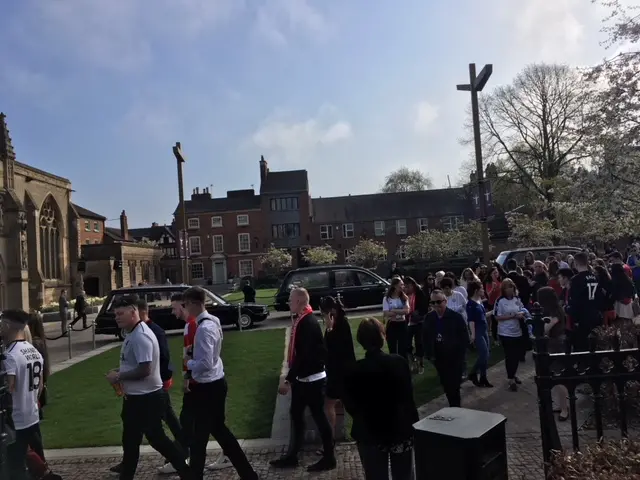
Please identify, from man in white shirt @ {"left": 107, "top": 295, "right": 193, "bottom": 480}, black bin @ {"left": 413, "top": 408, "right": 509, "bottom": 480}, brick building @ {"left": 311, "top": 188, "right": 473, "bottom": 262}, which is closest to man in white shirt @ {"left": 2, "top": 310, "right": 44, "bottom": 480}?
man in white shirt @ {"left": 107, "top": 295, "right": 193, "bottom": 480}

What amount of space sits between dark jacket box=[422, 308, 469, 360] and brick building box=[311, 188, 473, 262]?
54.0 meters

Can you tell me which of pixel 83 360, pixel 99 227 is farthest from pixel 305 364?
pixel 99 227

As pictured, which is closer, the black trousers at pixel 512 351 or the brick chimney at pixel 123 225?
the black trousers at pixel 512 351

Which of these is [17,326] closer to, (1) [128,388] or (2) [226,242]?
(1) [128,388]

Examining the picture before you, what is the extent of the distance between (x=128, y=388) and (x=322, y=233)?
58384mm

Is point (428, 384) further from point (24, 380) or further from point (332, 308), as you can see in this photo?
Result: point (24, 380)

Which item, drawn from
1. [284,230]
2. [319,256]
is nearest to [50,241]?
[319,256]

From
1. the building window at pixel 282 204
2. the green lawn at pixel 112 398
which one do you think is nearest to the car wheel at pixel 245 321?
the green lawn at pixel 112 398

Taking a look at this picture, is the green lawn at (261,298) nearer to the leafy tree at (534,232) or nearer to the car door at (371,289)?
the car door at (371,289)

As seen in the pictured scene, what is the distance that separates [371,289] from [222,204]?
47.3 metres

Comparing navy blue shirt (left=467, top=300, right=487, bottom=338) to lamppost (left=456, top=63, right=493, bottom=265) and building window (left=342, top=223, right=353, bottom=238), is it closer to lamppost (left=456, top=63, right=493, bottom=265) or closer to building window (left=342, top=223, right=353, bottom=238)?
lamppost (left=456, top=63, right=493, bottom=265)

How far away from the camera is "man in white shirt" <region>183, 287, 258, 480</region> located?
4961mm

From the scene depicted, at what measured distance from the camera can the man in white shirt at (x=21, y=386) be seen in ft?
15.9

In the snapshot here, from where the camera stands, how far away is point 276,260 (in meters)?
57.5
